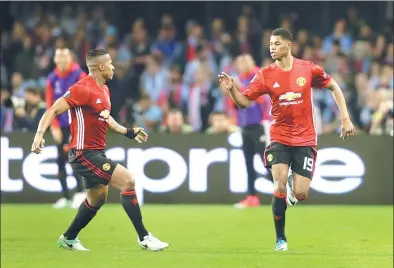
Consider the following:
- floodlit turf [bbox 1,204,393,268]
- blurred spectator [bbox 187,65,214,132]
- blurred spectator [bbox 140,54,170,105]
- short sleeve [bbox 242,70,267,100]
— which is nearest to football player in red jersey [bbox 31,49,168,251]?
floodlit turf [bbox 1,204,393,268]

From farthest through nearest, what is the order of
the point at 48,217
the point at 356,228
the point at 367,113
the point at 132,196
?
the point at 367,113 < the point at 48,217 < the point at 356,228 < the point at 132,196

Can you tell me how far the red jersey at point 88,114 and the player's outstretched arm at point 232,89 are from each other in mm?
1269

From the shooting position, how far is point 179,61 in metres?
22.4

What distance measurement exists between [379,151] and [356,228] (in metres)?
3.60

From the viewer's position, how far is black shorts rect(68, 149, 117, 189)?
1088 centimetres

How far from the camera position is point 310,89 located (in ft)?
38.0

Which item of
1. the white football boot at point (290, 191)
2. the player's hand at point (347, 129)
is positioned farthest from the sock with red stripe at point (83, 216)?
the player's hand at point (347, 129)

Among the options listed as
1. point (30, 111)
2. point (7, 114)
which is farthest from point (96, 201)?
point (7, 114)

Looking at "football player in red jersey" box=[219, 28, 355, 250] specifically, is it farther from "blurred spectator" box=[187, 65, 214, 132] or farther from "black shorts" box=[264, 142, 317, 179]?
"blurred spectator" box=[187, 65, 214, 132]

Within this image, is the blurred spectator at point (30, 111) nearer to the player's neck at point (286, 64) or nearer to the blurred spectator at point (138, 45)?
the blurred spectator at point (138, 45)

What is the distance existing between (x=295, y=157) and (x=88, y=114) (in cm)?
237

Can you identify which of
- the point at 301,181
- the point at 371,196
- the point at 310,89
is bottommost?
the point at 371,196

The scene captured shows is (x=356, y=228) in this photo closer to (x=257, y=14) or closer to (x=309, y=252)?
(x=309, y=252)

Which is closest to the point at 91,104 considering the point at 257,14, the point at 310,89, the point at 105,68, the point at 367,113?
the point at 105,68
